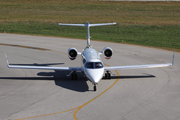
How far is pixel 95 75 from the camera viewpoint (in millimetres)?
18844

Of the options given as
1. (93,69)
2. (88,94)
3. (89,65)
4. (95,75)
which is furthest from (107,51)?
(88,94)

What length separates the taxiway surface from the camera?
50.3 feet

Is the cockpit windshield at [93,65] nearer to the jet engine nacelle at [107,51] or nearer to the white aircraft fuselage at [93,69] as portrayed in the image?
the white aircraft fuselage at [93,69]

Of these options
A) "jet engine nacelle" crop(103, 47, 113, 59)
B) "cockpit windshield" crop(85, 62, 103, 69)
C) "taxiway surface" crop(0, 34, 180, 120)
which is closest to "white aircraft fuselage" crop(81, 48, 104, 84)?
"cockpit windshield" crop(85, 62, 103, 69)

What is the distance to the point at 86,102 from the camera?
672 inches

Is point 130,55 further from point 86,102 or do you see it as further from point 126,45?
point 86,102

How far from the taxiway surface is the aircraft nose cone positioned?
0.95 meters

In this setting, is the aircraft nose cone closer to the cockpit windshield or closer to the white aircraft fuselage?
the white aircraft fuselage

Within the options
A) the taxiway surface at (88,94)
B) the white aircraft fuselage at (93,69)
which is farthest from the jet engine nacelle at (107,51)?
the white aircraft fuselage at (93,69)

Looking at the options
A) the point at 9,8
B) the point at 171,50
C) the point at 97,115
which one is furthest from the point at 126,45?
the point at 9,8

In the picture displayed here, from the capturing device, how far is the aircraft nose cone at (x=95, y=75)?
18.6 meters

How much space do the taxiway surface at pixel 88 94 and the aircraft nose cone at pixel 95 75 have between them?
95 centimetres

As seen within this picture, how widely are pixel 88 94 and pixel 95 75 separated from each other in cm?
135

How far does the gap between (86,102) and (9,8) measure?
8939 cm
